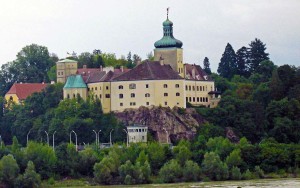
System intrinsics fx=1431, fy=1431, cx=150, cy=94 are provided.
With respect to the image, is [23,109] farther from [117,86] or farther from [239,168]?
[239,168]

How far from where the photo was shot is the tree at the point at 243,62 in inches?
7603

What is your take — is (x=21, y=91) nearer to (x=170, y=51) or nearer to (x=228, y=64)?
(x=170, y=51)

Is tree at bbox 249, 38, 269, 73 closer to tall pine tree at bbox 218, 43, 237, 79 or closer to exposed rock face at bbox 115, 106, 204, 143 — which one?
tall pine tree at bbox 218, 43, 237, 79

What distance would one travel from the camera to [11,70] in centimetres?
18662

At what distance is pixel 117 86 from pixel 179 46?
33.5 feet

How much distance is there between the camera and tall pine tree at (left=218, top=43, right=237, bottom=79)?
194 metres

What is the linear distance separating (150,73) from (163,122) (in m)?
5.98

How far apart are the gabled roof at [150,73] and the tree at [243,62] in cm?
3328

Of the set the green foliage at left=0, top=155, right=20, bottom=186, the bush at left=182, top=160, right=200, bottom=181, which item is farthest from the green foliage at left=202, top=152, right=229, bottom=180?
the green foliage at left=0, top=155, right=20, bottom=186

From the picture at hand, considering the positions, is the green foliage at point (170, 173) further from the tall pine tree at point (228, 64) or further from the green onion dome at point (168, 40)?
the tall pine tree at point (228, 64)

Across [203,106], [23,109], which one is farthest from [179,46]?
[23,109]

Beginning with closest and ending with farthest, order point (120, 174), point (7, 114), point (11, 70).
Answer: point (120, 174), point (7, 114), point (11, 70)

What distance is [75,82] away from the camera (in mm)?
163125

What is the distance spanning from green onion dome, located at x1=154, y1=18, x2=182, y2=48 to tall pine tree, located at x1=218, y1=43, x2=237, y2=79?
28463mm
